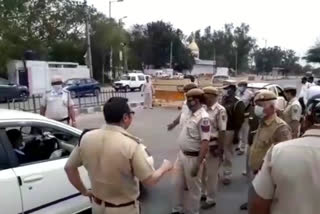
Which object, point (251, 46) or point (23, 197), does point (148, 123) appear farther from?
point (251, 46)

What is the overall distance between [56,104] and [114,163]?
5586mm

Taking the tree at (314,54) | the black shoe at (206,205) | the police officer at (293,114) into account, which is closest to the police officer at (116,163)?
the black shoe at (206,205)

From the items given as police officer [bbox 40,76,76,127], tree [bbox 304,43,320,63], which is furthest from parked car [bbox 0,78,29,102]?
tree [bbox 304,43,320,63]

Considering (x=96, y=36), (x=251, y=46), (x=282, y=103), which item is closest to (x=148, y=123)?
(x=282, y=103)

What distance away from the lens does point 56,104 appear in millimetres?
8414

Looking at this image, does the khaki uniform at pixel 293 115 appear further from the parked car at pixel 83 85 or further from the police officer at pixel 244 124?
the parked car at pixel 83 85

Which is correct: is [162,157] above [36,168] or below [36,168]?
below

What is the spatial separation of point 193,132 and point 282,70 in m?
114

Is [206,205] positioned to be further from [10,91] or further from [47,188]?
[10,91]

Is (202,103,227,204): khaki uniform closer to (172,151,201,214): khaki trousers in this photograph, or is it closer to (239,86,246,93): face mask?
(172,151,201,214): khaki trousers

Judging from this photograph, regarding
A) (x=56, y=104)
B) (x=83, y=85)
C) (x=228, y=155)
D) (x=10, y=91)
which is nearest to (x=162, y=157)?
(x=228, y=155)

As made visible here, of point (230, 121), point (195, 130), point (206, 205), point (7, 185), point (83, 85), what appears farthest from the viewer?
point (83, 85)

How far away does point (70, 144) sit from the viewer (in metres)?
4.67

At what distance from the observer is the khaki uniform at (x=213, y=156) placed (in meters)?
6.16
